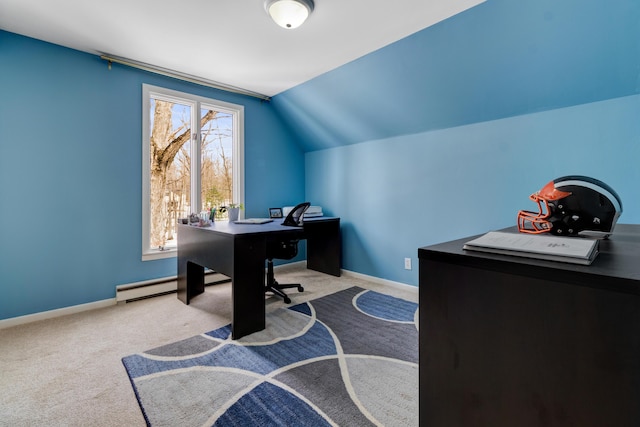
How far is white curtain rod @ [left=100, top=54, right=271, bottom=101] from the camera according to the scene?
2.70 meters

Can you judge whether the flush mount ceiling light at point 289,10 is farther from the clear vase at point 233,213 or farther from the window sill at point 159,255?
the window sill at point 159,255

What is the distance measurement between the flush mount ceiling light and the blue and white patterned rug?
2166 mm

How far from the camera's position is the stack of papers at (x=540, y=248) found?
590 millimetres

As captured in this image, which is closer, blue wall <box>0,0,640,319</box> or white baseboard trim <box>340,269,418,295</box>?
blue wall <box>0,0,640,319</box>

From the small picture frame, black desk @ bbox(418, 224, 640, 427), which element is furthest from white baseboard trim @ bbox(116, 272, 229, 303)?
black desk @ bbox(418, 224, 640, 427)

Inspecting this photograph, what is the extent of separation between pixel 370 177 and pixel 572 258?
2944 millimetres

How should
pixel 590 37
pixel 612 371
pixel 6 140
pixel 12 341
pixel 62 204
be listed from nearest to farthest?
pixel 612 371 → pixel 590 37 → pixel 12 341 → pixel 6 140 → pixel 62 204

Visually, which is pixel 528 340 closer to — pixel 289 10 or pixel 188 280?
pixel 289 10

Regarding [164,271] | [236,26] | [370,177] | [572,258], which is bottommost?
[164,271]

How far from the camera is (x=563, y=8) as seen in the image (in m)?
1.73

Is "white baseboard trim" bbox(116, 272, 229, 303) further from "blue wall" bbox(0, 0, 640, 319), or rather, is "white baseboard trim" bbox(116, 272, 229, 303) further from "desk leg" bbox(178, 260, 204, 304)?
"desk leg" bbox(178, 260, 204, 304)

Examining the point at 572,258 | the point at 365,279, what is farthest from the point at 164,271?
the point at 572,258

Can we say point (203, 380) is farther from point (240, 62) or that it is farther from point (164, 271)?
point (240, 62)

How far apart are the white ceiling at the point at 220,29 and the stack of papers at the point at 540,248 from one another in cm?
182
